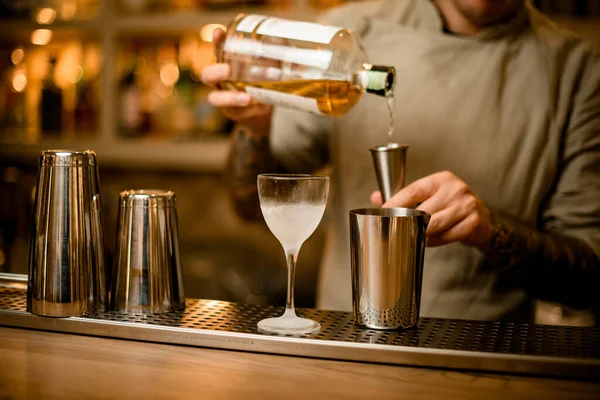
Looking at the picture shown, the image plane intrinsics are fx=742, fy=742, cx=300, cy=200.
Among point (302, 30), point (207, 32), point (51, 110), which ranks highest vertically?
point (207, 32)

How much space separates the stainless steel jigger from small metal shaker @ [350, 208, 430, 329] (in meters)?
0.27

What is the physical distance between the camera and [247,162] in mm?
1629

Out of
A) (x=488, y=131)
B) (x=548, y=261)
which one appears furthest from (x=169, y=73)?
(x=548, y=261)

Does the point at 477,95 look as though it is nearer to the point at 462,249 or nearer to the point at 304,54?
the point at 462,249

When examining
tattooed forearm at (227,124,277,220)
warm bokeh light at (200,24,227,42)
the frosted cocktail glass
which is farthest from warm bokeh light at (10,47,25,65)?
the frosted cocktail glass

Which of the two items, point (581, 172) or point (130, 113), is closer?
point (581, 172)

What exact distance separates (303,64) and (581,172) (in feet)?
2.20

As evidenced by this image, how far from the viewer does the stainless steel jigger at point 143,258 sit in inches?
40.7

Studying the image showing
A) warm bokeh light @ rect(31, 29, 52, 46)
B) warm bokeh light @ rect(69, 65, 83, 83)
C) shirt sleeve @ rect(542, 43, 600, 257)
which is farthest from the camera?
warm bokeh light @ rect(69, 65, 83, 83)

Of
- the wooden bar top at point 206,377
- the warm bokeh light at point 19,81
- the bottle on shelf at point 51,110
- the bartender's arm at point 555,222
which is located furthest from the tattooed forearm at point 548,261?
the warm bokeh light at point 19,81

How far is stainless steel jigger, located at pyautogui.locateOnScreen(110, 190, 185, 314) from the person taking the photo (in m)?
1.03

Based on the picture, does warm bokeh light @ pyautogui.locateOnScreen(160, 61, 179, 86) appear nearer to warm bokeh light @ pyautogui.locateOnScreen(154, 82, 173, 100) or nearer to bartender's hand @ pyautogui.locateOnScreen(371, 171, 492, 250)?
warm bokeh light @ pyautogui.locateOnScreen(154, 82, 173, 100)

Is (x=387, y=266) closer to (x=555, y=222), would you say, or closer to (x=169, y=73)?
(x=555, y=222)

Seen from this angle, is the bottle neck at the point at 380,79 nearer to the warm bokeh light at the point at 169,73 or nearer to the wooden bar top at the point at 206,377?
the wooden bar top at the point at 206,377
